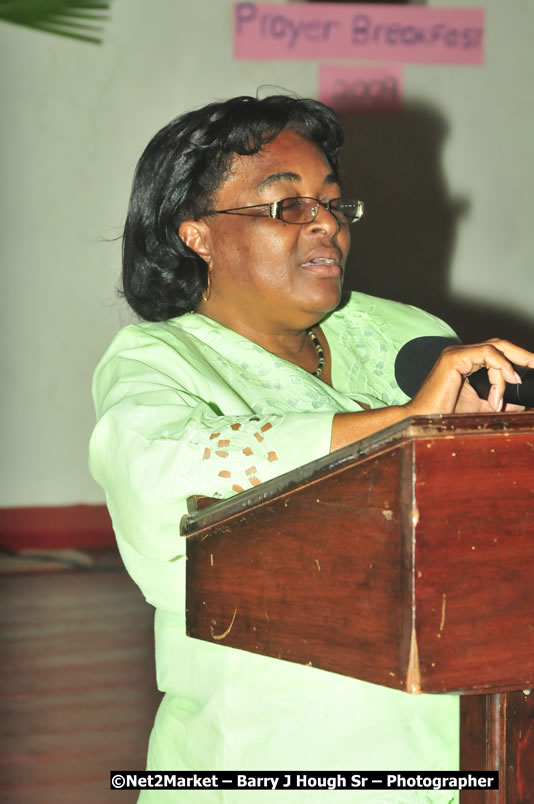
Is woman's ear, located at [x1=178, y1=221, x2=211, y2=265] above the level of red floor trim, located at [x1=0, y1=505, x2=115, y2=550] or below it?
above

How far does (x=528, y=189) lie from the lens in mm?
4121

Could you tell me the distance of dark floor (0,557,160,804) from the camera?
2.25 metres

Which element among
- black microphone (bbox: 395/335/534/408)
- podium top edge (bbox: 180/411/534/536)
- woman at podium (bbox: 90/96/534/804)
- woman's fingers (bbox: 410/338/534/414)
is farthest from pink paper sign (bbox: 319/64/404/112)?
podium top edge (bbox: 180/411/534/536)

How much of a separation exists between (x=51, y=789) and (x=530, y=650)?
1.69 metres

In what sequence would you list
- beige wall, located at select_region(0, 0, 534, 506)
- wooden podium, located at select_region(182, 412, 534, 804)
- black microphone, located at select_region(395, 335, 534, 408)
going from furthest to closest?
beige wall, located at select_region(0, 0, 534, 506) < black microphone, located at select_region(395, 335, 534, 408) < wooden podium, located at select_region(182, 412, 534, 804)

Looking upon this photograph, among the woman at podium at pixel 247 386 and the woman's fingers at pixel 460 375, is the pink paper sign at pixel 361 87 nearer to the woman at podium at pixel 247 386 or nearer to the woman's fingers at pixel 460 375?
the woman at podium at pixel 247 386

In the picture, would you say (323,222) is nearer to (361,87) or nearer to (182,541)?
(182,541)

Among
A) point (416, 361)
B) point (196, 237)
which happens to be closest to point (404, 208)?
point (196, 237)

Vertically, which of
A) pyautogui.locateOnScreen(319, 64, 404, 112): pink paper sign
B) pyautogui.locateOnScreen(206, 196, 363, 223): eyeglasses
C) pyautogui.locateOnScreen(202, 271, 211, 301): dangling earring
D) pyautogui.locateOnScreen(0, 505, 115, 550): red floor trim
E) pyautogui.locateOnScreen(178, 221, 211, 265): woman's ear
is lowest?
pyautogui.locateOnScreen(0, 505, 115, 550): red floor trim

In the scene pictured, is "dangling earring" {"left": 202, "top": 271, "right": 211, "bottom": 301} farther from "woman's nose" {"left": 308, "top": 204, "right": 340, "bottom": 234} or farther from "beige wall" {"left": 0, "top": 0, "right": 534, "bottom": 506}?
"beige wall" {"left": 0, "top": 0, "right": 534, "bottom": 506}

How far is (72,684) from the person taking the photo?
8.98 ft

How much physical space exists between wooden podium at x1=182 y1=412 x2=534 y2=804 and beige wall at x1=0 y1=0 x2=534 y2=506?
314 centimetres

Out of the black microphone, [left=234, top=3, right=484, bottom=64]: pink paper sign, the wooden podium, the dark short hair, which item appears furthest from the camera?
[left=234, top=3, right=484, bottom=64]: pink paper sign

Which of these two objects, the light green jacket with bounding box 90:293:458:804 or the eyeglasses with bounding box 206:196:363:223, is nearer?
the light green jacket with bounding box 90:293:458:804
